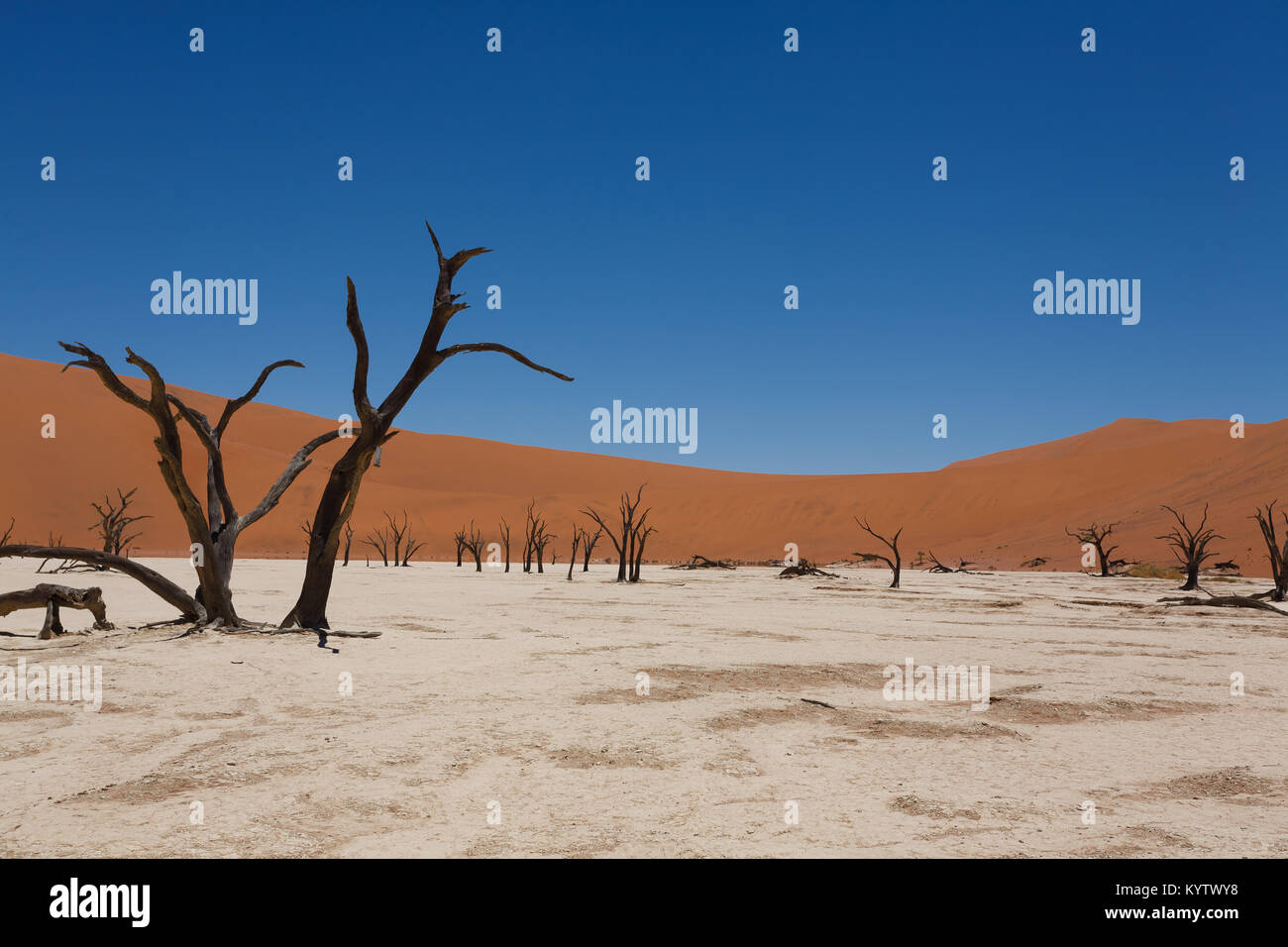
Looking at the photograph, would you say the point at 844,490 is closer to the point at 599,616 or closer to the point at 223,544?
the point at 599,616

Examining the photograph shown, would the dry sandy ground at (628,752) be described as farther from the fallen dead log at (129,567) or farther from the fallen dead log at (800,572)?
the fallen dead log at (800,572)

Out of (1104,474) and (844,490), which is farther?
(844,490)

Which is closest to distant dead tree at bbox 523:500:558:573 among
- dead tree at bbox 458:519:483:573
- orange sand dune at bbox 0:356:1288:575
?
dead tree at bbox 458:519:483:573

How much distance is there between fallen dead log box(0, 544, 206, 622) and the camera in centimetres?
996

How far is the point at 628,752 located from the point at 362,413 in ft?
25.4

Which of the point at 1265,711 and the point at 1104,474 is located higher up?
the point at 1104,474

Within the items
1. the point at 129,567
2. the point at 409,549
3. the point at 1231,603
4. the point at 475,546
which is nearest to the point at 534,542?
the point at 475,546

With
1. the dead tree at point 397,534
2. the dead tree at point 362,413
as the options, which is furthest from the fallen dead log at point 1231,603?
the dead tree at point 397,534

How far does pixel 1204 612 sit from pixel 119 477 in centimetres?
7461

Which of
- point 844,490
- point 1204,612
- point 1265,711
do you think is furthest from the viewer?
point 844,490

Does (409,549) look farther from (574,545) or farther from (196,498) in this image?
(196,498)

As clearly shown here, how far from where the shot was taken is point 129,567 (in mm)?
10633

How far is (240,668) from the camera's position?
8281 mm
